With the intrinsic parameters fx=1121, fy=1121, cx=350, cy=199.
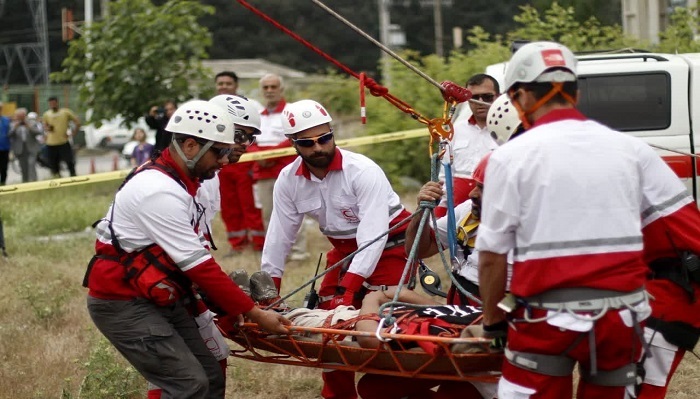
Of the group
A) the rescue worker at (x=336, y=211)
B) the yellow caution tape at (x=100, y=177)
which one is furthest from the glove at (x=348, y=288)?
the yellow caution tape at (x=100, y=177)

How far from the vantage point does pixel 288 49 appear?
58.1m

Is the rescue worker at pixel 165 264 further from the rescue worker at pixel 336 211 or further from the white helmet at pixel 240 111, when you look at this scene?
the rescue worker at pixel 336 211

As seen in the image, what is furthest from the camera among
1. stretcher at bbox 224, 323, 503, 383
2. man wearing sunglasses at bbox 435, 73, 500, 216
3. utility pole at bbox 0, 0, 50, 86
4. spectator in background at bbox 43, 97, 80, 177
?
utility pole at bbox 0, 0, 50, 86

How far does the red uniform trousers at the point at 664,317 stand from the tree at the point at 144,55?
12163mm

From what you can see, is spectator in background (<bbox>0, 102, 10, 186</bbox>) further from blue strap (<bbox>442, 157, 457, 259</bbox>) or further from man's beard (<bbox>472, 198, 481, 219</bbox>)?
man's beard (<bbox>472, 198, 481, 219</bbox>)

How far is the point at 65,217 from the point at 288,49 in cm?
4334

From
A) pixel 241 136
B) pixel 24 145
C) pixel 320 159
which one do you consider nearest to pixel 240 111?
pixel 241 136

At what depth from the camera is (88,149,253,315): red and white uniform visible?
5.40 metres

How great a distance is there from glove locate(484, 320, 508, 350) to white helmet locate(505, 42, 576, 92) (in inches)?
39.7

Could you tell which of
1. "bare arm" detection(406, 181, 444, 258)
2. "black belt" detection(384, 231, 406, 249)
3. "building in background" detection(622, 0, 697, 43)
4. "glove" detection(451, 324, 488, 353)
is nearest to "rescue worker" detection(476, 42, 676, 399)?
"glove" detection(451, 324, 488, 353)

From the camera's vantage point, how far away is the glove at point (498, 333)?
4.63 meters

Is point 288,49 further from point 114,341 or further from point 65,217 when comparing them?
point 114,341

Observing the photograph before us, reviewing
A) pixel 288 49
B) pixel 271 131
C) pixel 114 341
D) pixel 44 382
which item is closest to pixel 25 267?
pixel 271 131

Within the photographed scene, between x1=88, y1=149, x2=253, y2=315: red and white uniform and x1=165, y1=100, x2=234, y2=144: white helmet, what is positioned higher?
x1=165, y1=100, x2=234, y2=144: white helmet
